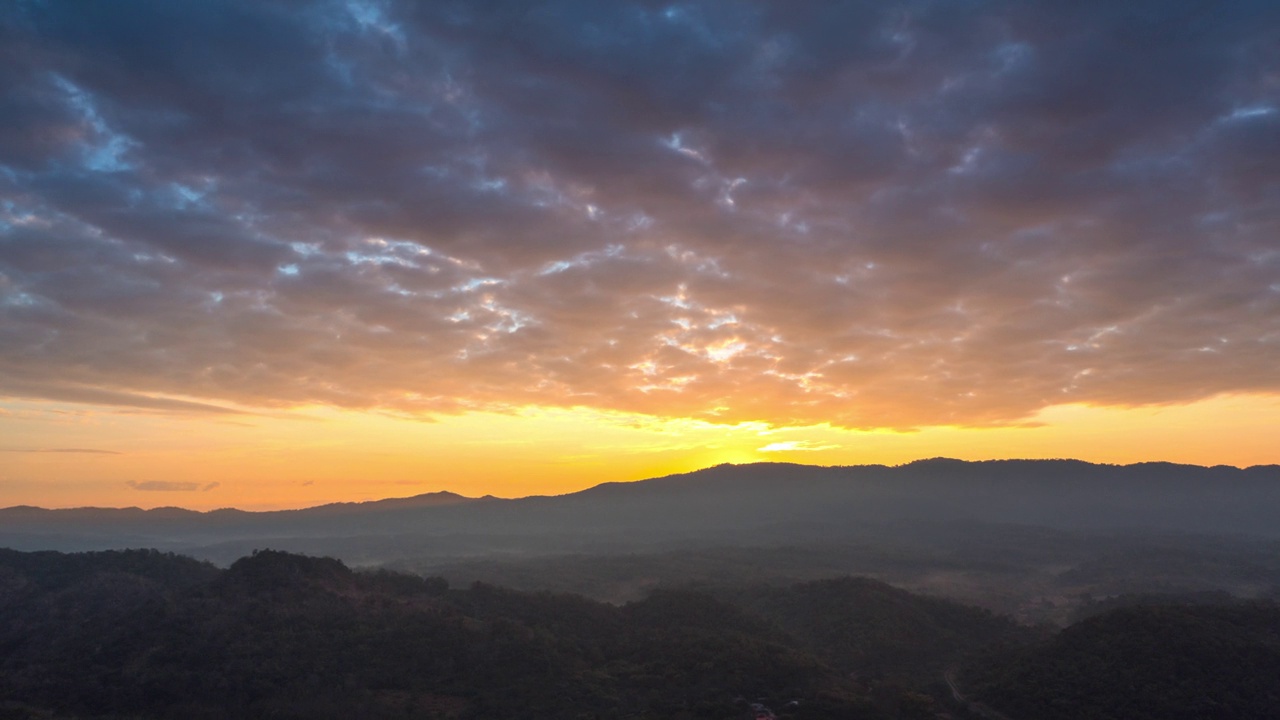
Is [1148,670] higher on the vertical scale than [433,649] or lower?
lower

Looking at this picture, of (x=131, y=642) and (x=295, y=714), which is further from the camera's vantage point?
(x=131, y=642)

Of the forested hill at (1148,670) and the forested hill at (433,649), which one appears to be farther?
the forested hill at (433,649)

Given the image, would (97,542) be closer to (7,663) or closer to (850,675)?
(7,663)

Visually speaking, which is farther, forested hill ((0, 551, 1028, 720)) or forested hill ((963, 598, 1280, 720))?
forested hill ((0, 551, 1028, 720))

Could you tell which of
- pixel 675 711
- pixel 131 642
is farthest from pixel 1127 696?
pixel 131 642

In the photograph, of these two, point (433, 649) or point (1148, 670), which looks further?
point (433, 649)

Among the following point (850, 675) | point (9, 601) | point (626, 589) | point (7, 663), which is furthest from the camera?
point (626, 589)

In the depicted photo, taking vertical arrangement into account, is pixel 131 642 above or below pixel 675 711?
above

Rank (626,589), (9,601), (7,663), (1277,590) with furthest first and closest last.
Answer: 1. (626,589)
2. (1277,590)
3. (9,601)
4. (7,663)
